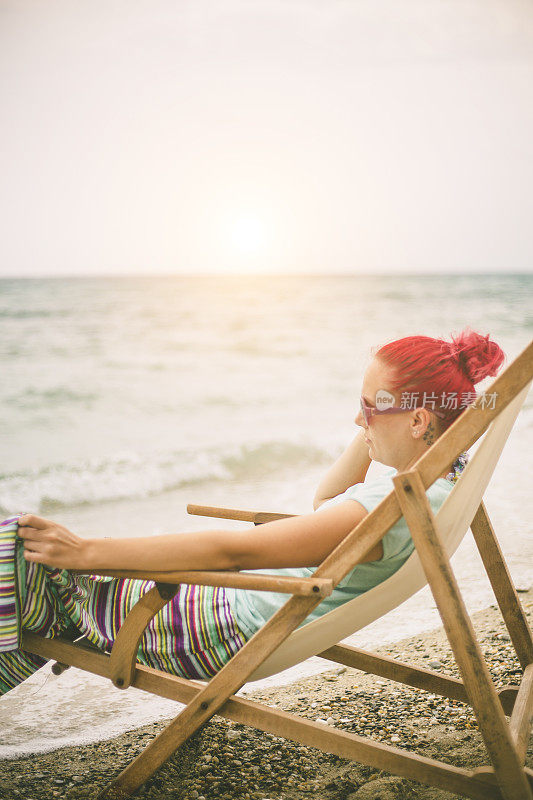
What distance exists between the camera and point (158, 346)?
2286cm

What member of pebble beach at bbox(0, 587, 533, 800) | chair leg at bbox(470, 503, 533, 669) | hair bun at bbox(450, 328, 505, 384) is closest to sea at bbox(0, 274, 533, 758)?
pebble beach at bbox(0, 587, 533, 800)

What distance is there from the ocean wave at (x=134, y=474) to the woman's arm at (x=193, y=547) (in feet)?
20.5

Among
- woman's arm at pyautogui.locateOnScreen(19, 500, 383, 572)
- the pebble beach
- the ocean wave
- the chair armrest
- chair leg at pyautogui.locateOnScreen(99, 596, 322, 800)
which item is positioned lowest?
the ocean wave

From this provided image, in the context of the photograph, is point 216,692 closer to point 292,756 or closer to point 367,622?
point 367,622

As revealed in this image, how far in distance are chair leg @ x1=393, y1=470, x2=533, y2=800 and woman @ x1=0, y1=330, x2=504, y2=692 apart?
225 mm

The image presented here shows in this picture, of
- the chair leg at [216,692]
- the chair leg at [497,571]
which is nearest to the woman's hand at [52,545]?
the chair leg at [216,692]

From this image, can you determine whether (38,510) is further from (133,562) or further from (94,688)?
(133,562)

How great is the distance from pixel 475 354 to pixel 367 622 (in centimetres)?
82

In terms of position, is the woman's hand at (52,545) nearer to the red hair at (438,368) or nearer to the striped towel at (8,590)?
the striped towel at (8,590)

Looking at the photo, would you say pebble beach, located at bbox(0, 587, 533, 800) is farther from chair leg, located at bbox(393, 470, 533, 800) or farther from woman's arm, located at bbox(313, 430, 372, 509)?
woman's arm, located at bbox(313, 430, 372, 509)

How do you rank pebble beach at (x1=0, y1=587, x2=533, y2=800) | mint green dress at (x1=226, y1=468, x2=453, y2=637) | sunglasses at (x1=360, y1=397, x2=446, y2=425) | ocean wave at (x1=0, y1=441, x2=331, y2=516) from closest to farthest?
mint green dress at (x1=226, y1=468, x2=453, y2=637) < sunglasses at (x1=360, y1=397, x2=446, y2=425) < pebble beach at (x1=0, y1=587, x2=533, y2=800) < ocean wave at (x1=0, y1=441, x2=331, y2=516)

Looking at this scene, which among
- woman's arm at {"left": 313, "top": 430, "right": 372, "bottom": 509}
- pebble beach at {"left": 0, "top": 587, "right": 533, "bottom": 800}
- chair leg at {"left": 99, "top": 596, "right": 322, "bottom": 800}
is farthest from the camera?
woman's arm at {"left": 313, "top": 430, "right": 372, "bottom": 509}

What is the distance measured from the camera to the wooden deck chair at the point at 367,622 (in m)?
1.66

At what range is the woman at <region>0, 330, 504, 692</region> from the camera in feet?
6.00
